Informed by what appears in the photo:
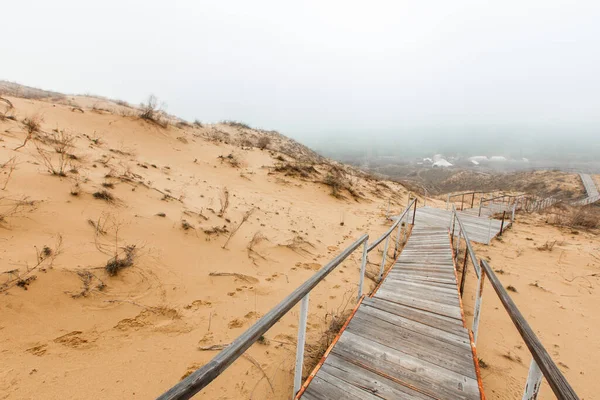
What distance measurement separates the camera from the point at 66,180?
18.1 ft

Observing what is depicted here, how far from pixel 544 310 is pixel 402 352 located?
4.53 metres

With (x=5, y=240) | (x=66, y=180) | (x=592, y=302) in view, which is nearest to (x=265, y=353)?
(x=5, y=240)

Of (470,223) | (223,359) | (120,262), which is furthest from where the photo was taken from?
(470,223)

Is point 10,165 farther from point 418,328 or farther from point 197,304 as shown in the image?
point 418,328

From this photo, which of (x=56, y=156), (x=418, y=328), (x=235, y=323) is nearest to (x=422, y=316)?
(x=418, y=328)

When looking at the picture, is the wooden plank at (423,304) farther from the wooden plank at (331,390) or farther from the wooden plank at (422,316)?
the wooden plank at (331,390)

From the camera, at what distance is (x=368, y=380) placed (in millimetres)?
2334

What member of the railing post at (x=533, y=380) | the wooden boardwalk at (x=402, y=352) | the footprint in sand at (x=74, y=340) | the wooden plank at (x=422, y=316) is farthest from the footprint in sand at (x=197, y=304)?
the railing post at (x=533, y=380)

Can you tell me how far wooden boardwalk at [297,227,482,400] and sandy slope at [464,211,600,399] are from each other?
81 centimetres

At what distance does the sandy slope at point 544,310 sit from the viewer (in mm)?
3396

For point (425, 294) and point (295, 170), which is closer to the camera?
point (425, 294)

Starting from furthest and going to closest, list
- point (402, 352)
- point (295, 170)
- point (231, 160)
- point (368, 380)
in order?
point (295, 170) < point (231, 160) < point (402, 352) < point (368, 380)

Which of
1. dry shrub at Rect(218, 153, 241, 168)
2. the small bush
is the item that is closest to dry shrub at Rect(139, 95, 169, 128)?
dry shrub at Rect(218, 153, 241, 168)

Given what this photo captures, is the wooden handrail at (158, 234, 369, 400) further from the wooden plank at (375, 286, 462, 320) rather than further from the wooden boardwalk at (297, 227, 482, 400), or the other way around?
the wooden plank at (375, 286, 462, 320)
